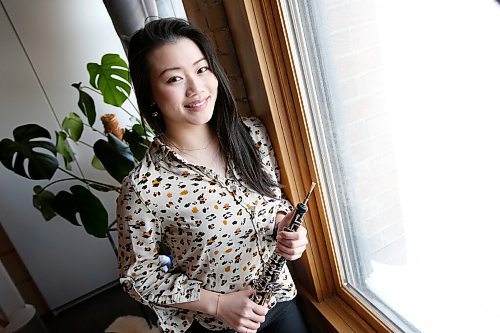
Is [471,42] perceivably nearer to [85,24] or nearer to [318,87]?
[318,87]

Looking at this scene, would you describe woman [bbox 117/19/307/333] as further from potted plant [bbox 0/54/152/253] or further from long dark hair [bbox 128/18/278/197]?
potted plant [bbox 0/54/152/253]

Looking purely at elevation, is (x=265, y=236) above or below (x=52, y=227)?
above

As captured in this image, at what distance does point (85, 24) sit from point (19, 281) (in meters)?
1.62

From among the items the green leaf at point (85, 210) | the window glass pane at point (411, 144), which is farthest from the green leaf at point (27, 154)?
the window glass pane at point (411, 144)

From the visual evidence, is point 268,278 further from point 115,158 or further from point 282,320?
point 115,158

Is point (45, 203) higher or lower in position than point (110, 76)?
lower

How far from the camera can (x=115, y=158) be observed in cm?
142

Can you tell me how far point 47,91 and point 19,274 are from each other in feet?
3.84

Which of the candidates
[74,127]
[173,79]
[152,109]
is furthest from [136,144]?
[173,79]

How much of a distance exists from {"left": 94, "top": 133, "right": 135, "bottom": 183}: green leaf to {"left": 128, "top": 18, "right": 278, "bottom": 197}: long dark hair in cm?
53

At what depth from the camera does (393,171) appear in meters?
0.91

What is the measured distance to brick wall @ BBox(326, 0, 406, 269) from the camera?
2.63 ft

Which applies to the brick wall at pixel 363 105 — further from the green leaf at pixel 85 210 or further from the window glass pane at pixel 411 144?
the green leaf at pixel 85 210

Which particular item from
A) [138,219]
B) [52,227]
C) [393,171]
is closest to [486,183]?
[393,171]
